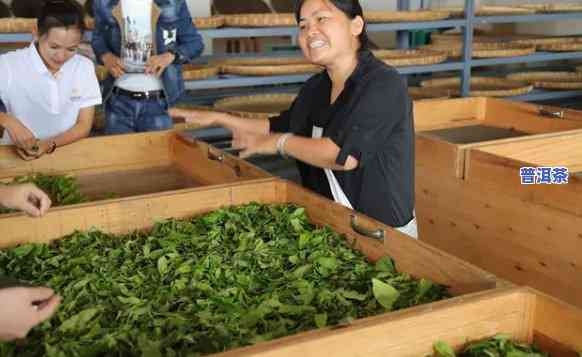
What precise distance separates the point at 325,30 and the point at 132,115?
1.28m

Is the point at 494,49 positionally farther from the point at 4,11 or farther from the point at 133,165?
the point at 4,11

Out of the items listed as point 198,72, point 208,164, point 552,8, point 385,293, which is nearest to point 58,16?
point 208,164

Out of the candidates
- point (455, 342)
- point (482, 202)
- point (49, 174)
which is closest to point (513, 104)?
point (482, 202)

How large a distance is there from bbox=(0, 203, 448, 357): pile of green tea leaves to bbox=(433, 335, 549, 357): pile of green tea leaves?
206 millimetres

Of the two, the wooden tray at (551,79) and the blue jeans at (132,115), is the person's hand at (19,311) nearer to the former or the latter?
the blue jeans at (132,115)

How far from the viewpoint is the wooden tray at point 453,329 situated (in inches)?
43.9

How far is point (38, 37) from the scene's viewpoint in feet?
8.66

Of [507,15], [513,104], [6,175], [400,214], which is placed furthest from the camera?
[507,15]

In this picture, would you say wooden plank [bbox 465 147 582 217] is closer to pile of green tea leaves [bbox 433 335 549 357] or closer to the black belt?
pile of green tea leaves [bbox 433 335 549 357]

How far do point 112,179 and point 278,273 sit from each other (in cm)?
128

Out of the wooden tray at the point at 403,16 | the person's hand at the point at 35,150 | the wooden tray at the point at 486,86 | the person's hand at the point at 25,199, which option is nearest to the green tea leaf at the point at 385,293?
the person's hand at the point at 25,199

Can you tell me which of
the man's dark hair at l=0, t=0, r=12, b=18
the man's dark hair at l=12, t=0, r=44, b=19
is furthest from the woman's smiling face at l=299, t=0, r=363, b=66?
the man's dark hair at l=0, t=0, r=12, b=18

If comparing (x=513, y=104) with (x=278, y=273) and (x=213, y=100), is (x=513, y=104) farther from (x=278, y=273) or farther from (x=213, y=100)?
(x=278, y=273)

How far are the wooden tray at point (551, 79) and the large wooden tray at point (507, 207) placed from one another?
1373 mm
